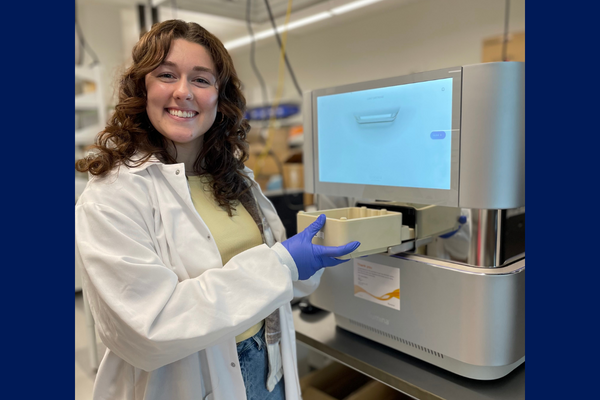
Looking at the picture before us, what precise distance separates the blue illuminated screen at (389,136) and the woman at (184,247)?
23 centimetres

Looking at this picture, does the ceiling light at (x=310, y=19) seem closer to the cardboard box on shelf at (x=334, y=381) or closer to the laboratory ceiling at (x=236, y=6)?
the laboratory ceiling at (x=236, y=6)

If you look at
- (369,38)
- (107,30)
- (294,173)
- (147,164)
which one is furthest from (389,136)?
(107,30)

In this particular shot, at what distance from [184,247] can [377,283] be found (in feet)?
1.62

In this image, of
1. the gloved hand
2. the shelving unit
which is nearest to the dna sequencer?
the gloved hand

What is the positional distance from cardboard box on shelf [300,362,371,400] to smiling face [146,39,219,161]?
950 mm

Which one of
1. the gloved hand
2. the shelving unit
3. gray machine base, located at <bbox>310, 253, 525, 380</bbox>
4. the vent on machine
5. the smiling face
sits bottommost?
the vent on machine

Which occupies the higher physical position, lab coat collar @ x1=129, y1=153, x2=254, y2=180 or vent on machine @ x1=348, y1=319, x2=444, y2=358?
lab coat collar @ x1=129, y1=153, x2=254, y2=180

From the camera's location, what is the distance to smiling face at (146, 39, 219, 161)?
2.94ft

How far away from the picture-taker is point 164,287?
72 cm

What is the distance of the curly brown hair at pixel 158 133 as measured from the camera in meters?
0.89

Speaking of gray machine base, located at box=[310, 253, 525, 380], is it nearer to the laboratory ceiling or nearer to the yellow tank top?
the yellow tank top
